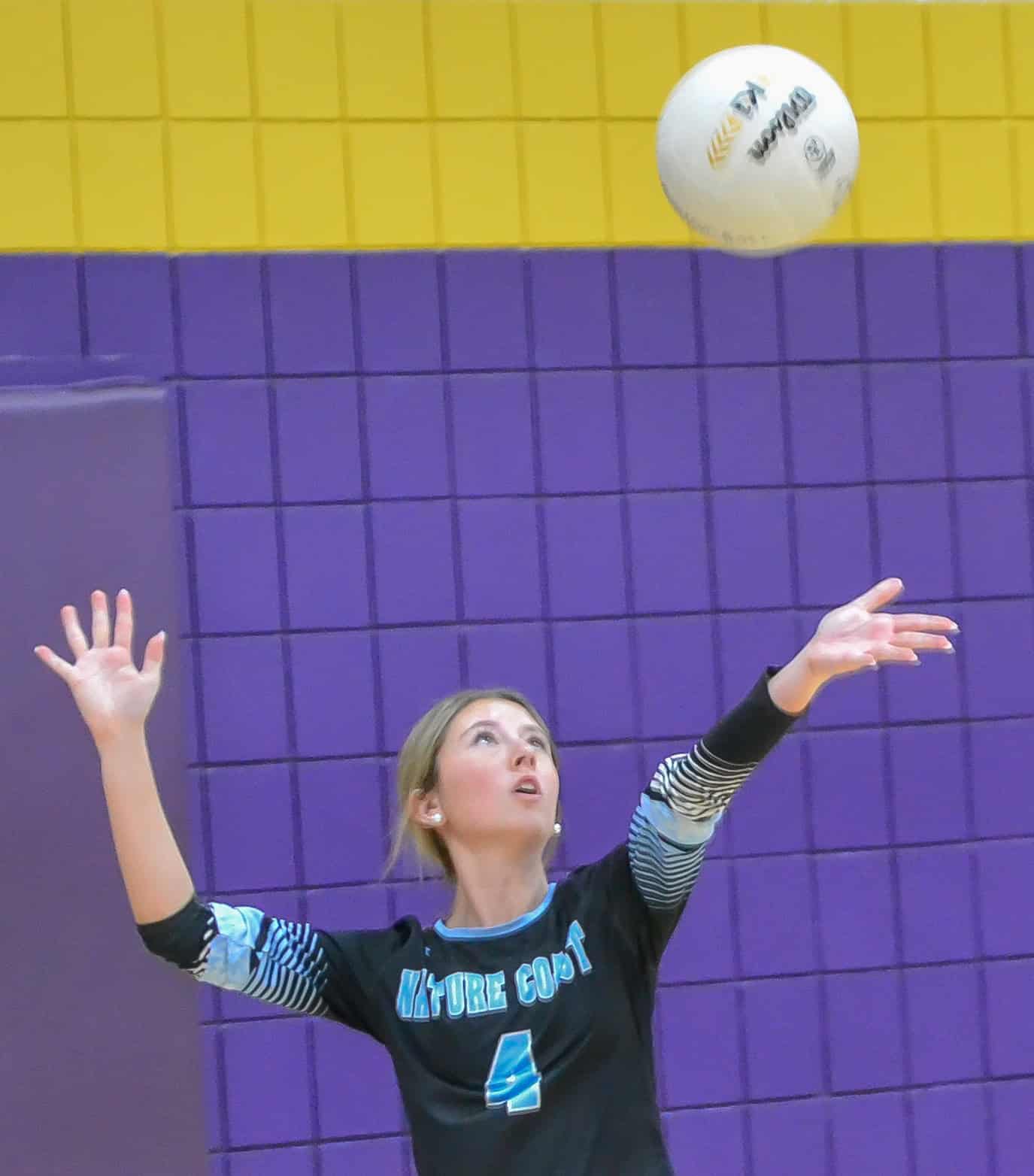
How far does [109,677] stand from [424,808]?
19.9 inches

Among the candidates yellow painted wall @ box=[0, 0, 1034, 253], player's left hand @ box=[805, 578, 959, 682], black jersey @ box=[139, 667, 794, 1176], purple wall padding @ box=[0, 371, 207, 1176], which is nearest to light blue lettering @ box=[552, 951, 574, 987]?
black jersey @ box=[139, 667, 794, 1176]

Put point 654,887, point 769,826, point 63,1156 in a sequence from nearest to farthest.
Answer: point 654,887 < point 63,1156 < point 769,826

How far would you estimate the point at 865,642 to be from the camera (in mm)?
1905

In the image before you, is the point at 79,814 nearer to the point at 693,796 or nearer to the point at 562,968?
the point at 562,968

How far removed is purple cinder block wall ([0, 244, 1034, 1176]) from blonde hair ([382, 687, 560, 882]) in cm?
106

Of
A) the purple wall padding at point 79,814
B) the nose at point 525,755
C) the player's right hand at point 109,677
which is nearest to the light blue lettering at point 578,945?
the nose at point 525,755

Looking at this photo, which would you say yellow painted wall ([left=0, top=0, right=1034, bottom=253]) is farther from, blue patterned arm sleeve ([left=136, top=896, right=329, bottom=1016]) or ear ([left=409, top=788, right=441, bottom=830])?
blue patterned arm sleeve ([left=136, top=896, right=329, bottom=1016])

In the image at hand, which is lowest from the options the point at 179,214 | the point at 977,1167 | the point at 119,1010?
the point at 977,1167

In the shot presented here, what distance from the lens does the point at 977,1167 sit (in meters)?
3.56

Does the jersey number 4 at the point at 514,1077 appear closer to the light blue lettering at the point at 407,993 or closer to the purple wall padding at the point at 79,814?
the light blue lettering at the point at 407,993

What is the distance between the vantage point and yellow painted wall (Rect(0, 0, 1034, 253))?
3328mm

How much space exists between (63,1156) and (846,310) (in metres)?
2.27

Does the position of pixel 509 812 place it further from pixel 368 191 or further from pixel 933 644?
pixel 368 191

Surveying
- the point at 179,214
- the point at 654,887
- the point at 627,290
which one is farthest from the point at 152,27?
the point at 654,887
